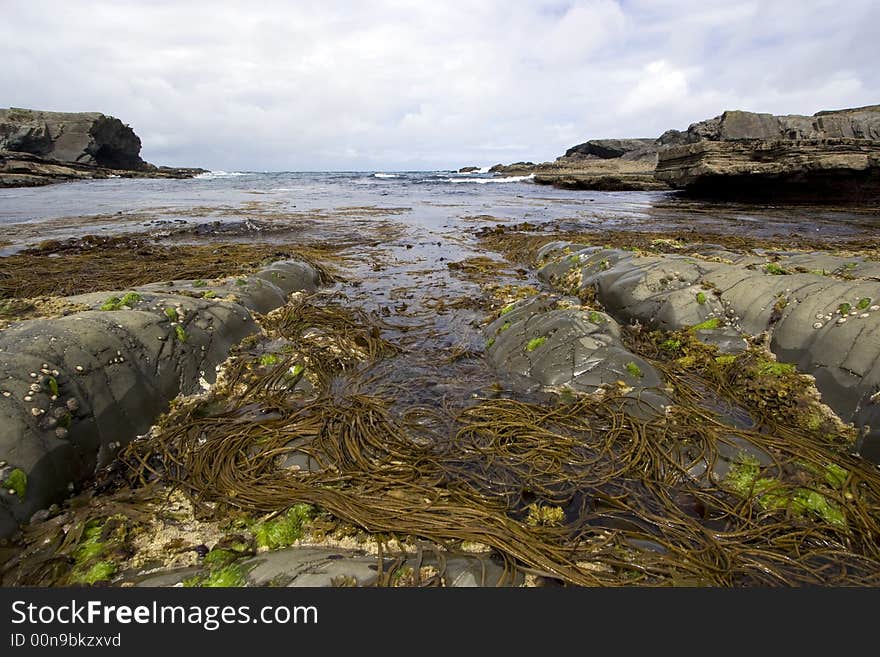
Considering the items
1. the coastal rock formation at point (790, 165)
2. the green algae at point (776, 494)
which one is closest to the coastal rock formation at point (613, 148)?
the coastal rock formation at point (790, 165)

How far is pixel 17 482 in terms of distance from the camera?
9.23 ft

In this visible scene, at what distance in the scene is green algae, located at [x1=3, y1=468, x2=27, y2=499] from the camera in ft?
9.07

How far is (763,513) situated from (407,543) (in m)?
2.45

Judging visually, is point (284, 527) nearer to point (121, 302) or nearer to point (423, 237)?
point (121, 302)

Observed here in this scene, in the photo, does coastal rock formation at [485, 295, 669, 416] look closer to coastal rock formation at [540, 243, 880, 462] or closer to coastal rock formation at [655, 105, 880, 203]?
coastal rock formation at [540, 243, 880, 462]

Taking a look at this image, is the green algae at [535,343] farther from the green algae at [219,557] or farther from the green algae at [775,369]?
the green algae at [219,557]

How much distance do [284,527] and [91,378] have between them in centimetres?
233

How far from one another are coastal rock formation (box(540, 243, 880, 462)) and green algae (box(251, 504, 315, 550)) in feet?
14.7

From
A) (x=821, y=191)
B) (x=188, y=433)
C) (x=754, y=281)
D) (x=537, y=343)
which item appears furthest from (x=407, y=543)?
(x=821, y=191)

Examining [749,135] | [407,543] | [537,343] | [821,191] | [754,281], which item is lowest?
[407,543]

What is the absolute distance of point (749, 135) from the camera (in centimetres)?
3092

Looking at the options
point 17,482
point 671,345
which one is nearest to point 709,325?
point 671,345

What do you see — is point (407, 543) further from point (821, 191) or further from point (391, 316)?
point (821, 191)

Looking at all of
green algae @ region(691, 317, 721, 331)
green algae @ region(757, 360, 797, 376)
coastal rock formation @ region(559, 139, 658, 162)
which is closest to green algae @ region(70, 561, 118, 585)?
green algae @ region(757, 360, 797, 376)
